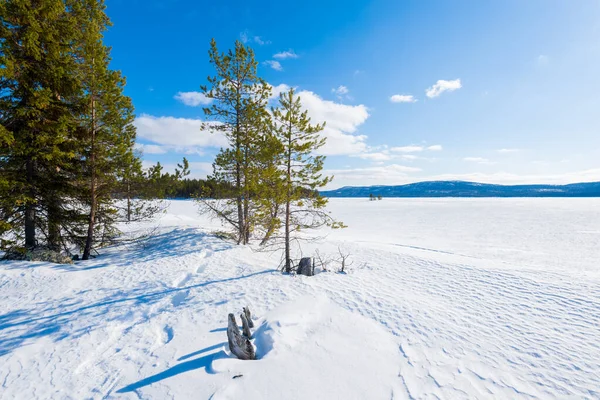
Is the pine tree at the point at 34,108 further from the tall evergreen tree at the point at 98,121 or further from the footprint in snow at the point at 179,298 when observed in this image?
the footprint in snow at the point at 179,298

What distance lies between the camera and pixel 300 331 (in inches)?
230

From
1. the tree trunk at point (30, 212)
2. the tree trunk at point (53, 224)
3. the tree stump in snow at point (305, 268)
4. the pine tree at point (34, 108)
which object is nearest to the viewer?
the pine tree at point (34, 108)

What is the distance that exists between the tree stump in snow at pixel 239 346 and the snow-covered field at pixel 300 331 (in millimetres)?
185

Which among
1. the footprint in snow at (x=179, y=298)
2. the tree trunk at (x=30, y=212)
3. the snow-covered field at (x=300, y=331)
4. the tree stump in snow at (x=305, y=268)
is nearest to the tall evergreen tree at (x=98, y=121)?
the tree trunk at (x=30, y=212)

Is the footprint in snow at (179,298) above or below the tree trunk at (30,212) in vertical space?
below

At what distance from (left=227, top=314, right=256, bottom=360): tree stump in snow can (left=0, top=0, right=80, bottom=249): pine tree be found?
8021mm

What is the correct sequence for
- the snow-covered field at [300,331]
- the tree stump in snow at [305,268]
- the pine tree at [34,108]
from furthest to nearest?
the tree stump in snow at [305,268], the pine tree at [34,108], the snow-covered field at [300,331]

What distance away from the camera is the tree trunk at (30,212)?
8.84 metres

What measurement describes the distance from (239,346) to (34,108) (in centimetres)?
992

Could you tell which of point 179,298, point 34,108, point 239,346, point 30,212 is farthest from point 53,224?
point 239,346

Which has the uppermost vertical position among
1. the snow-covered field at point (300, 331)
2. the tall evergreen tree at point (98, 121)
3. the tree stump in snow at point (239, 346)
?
the tall evergreen tree at point (98, 121)

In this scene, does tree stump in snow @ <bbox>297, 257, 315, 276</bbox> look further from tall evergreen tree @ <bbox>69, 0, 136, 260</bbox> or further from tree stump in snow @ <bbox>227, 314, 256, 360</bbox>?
tall evergreen tree @ <bbox>69, 0, 136, 260</bbox>

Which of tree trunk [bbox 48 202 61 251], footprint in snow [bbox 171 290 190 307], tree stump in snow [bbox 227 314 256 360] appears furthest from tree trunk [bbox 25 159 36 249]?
tree stump in snow [bbox 227 314 256 360]

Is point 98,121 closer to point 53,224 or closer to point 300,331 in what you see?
point 53,224
